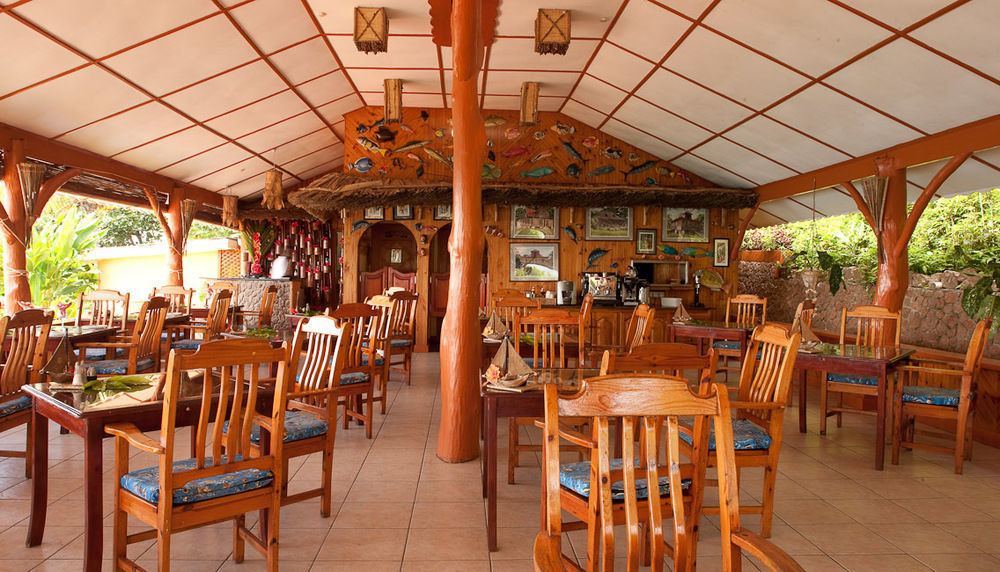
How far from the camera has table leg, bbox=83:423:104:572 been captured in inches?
91.7

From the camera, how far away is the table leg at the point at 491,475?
294 centimetres

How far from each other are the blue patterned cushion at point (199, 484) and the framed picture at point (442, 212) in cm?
784

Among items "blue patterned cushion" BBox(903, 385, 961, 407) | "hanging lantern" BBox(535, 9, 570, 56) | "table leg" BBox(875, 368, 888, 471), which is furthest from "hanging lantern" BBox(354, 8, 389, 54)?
"blue patterned cushion" BBox(903, 385, 961, 407)

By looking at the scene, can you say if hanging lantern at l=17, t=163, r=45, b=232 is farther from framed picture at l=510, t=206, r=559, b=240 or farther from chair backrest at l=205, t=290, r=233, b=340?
framed picture at l=510, t=206, r=559, b=240

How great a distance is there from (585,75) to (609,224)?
268cm

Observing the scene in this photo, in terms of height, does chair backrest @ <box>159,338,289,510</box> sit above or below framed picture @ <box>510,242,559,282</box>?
below

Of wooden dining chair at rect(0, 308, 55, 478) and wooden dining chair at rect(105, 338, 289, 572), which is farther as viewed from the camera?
wooden dining chair at rect(0, 308, 55, 478)

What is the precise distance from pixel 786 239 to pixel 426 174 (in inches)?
295

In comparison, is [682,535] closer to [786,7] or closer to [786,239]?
[786,7]

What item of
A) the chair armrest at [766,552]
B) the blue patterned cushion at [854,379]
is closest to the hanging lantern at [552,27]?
the blue patterned cushion at [854,379]

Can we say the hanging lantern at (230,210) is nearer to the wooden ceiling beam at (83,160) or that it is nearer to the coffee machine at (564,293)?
the wooden ceiling beam at (83,160)

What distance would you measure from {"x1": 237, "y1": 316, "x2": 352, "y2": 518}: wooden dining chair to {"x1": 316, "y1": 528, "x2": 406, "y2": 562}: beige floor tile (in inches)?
9.7

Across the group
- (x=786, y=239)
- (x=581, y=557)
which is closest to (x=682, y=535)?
(x=581, y=557)

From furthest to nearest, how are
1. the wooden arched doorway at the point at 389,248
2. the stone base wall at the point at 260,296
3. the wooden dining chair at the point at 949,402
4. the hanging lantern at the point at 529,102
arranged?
the wooden arched doorway at the point at 389,248 → the stone base wall at the point at 260,296 → the hanging lantern at the point at 529,102 → the wooden dining chair at the point at 949,402
